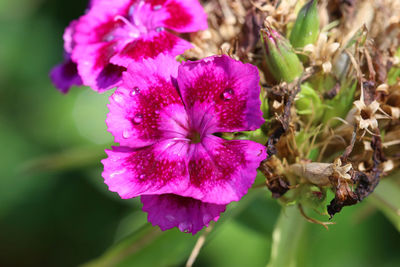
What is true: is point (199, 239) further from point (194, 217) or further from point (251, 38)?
point (251, 38)

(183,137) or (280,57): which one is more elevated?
(280,57)

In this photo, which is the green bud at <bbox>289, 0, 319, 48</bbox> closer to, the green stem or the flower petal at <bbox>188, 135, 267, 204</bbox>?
the flower petal at <bbox>188, 135, 267, 204</bbox>

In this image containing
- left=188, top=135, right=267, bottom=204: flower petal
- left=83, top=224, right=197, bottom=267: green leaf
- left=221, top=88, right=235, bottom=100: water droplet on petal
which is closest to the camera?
left=188, top=135, right=267, bottom=204: flower petal

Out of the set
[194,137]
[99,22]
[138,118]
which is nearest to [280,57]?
[194,137]

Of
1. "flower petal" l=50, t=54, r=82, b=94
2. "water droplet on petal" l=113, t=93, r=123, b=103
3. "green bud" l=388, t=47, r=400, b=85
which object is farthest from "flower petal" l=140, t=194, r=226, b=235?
"green bud" l=388, t=47, r=400, b=85

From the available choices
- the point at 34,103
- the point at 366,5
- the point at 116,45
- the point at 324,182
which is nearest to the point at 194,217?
the point at 324,182

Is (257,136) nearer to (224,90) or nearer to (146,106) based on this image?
(224,90)

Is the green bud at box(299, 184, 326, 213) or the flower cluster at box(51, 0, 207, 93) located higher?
the flower cluster at box(51, 0, 207, 93)
